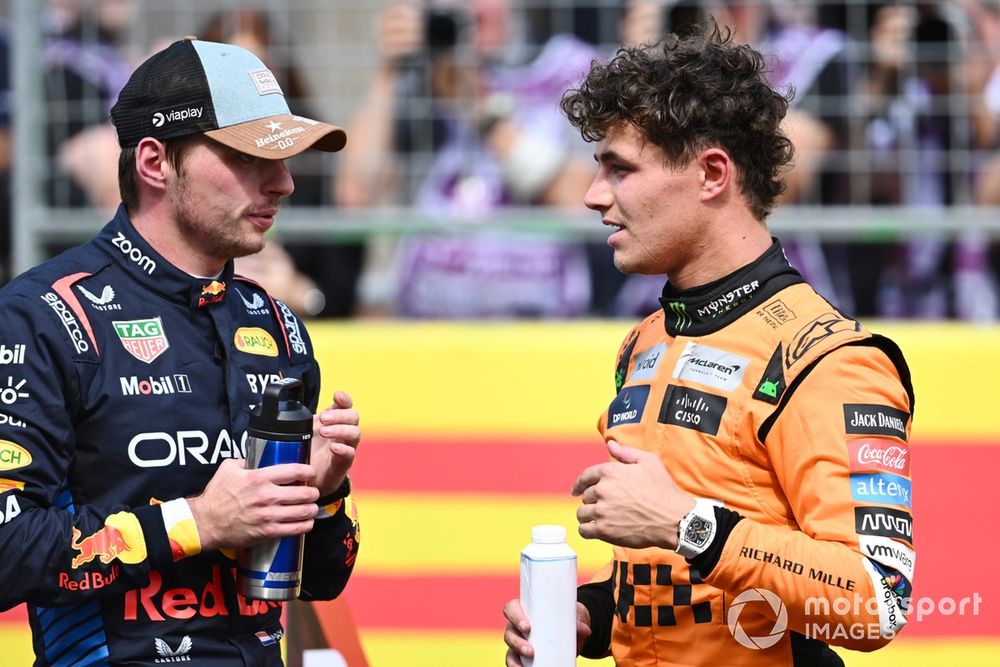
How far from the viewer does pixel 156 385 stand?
9.04 feet

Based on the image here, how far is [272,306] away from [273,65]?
2198 mm

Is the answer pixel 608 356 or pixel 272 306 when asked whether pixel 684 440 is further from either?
pixel 608 356

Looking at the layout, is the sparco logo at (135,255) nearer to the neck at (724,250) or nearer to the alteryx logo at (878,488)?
the neck at (724,250)

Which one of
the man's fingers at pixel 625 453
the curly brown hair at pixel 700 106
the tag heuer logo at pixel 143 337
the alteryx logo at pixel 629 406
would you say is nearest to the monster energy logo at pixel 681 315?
the alteryx logo at pixel 629 406

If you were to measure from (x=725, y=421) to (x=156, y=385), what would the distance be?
1.17 meters

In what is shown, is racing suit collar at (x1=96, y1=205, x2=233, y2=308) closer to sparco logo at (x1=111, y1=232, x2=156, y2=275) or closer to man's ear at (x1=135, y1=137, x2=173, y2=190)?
sparco logo at (x1=111, y1=232, x2=156, y2=275)

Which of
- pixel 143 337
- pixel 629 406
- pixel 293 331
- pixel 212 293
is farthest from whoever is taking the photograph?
pixel 293 331

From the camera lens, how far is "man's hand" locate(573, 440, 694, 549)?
258 centimetres

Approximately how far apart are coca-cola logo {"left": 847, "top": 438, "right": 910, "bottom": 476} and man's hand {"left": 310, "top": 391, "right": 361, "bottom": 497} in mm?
1026

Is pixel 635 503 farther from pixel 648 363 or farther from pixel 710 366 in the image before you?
pixel 648 363

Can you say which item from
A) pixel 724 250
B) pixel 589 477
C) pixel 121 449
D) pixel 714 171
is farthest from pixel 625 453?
pixel 121 449

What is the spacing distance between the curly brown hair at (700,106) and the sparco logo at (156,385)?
1.08 m

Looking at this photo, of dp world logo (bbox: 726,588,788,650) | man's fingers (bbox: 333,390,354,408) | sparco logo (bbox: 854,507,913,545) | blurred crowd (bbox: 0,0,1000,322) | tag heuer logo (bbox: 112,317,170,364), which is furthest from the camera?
blurred crowd (bbox: 0,0,1000,322)

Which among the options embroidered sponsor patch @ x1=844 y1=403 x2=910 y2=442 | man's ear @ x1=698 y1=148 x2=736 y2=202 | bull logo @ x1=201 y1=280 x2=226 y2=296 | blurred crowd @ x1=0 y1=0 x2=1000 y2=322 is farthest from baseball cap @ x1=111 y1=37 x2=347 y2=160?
blurred crowd @ x1=0 y1=0 x2=1000 y2=322
